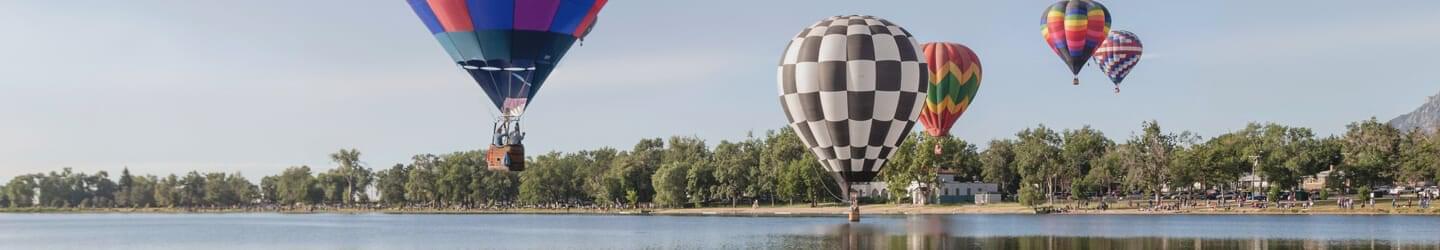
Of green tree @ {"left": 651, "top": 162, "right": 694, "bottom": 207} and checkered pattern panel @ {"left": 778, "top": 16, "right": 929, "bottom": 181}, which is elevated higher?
checkered pattern panel @ {"left": 778, "top": 16, "right": 929, "bottom": 181}

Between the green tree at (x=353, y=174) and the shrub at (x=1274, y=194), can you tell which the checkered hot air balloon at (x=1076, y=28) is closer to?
the shrub at (x=1274, y=194)

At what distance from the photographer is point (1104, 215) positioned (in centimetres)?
9031

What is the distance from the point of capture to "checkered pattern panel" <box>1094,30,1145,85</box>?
81.4 meters

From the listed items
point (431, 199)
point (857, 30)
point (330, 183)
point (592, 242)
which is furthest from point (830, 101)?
point (330, 183)

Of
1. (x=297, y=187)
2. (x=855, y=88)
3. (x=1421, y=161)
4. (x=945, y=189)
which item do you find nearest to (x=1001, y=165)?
(x=945, y=189)

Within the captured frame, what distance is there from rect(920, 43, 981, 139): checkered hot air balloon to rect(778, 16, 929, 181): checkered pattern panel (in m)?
Result: 17.6

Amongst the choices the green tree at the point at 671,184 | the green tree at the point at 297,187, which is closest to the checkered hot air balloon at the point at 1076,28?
the green tree at the point at 671,184

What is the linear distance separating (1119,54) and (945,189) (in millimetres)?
40639

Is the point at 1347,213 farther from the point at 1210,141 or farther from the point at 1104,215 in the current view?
the point at 1210,141

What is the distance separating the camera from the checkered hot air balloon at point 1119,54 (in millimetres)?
81375

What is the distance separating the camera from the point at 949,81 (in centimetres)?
6575

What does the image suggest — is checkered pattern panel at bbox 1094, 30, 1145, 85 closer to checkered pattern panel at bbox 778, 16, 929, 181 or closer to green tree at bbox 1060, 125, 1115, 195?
green tree at bbox 1060, 125, 1115, 195

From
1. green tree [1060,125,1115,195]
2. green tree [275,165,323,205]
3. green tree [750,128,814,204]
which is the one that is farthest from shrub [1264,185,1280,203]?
green tree [275,165,323,205]

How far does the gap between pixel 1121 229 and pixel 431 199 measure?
375ft
